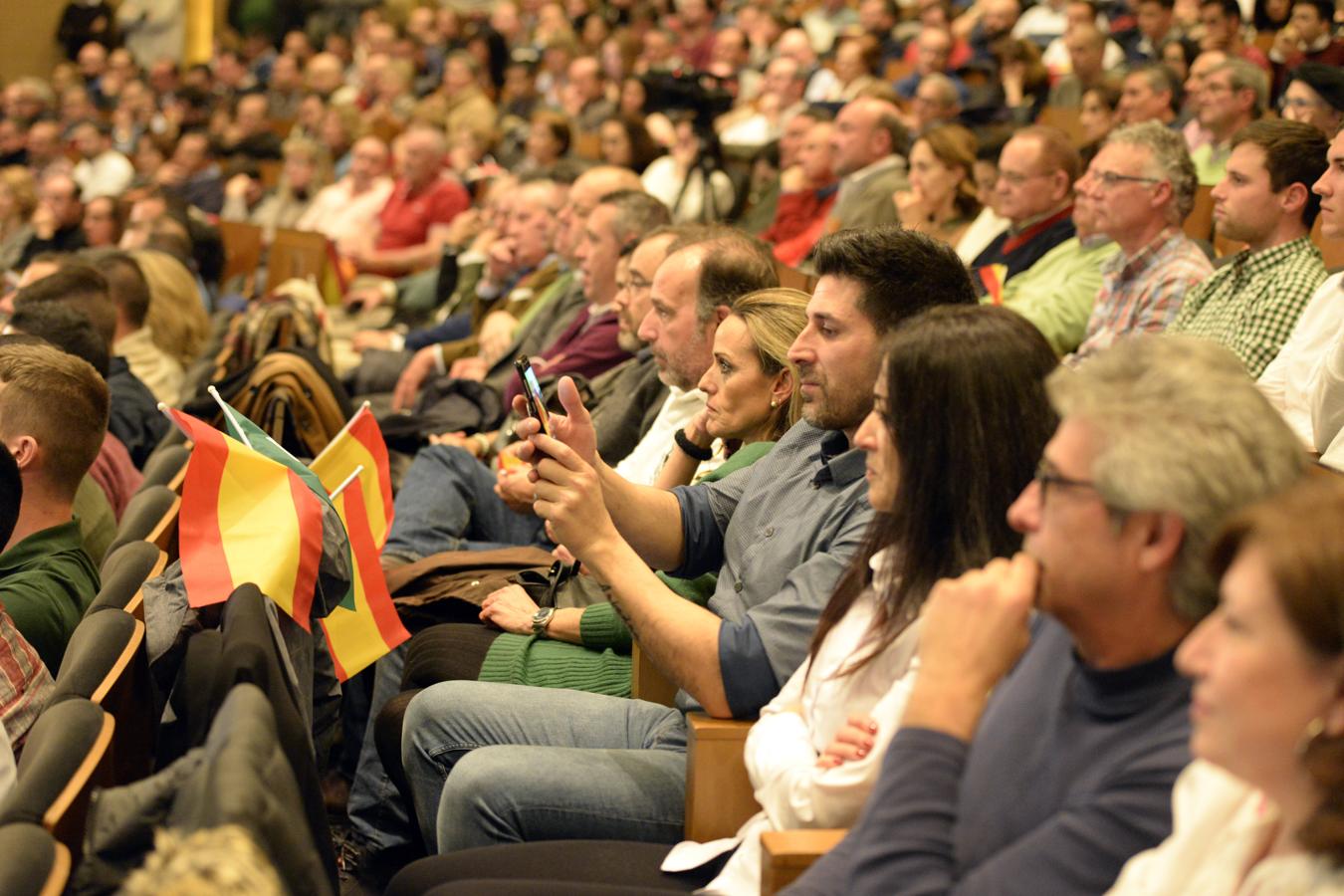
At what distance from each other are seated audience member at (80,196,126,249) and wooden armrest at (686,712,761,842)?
598 centimetres

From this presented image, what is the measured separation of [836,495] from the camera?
2.11 m

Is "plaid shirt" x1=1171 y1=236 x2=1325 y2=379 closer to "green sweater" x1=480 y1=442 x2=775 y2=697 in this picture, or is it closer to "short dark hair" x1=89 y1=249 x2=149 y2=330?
"green sweater" x1=480 y1=442 x2=775 y2=697

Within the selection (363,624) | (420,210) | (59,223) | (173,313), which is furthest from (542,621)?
(59,223)

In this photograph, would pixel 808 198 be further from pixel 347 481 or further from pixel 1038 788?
pixel 1038 788

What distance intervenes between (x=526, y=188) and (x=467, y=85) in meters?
4.69

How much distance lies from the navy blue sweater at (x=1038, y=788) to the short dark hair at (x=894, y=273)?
2.60 feet

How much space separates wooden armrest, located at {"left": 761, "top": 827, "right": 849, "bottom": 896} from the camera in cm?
157

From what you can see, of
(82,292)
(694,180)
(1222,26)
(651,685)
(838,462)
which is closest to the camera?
(838,462)

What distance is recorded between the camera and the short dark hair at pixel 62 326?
142 inches

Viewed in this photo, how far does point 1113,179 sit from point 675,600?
2443 millimetres

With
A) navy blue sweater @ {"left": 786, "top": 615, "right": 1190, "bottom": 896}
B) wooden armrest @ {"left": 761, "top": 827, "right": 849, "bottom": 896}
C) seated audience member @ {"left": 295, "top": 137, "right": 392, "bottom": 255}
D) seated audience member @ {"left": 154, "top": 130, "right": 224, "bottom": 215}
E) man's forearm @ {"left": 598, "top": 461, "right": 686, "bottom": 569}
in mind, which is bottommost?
seated audience member @ {"left": 154, "top": 130, "right": 224, "bottom": 215}

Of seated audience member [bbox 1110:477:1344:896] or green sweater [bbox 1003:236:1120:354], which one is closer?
seated audience member [bbox 1110:477:1344:896]

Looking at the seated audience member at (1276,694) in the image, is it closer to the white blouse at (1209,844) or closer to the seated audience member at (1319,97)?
the white blouse at (1209,844)

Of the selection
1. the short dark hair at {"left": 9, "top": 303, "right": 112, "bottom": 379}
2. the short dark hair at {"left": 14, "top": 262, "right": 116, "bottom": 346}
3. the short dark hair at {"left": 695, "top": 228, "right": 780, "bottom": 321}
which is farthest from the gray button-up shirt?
the short dark hair at {"left": 14, "top": 262, "right": 116, "bottom": 346}
